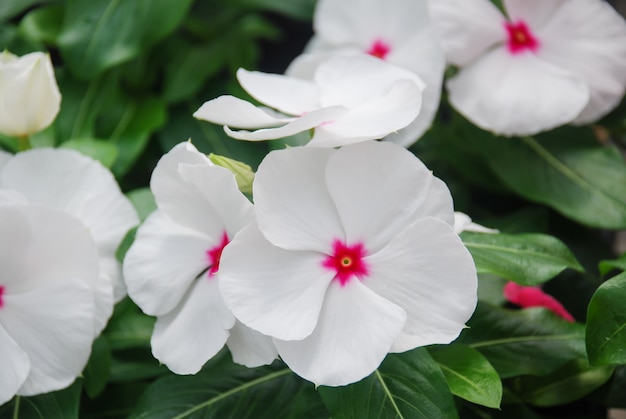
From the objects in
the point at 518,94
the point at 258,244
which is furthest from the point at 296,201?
the point at 518,94

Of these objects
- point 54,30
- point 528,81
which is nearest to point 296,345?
point 528,81

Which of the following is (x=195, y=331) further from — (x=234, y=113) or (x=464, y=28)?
(x=464, y=28)

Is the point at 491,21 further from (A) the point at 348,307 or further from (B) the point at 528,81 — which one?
(A) the point at 348,307

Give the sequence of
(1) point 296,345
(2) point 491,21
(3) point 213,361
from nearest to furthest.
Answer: (1) point 296,345 < (3) point 213,361 < (2) point 491,21

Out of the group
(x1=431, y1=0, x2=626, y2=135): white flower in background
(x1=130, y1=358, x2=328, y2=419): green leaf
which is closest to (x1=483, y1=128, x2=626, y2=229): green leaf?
(x1=431, y1=0, x2=626, y2=135): white flower in background

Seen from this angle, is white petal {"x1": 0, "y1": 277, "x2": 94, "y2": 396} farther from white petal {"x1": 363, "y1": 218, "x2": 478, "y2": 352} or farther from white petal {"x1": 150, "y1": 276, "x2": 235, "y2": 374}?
white petal {"x1": 363, "y1": 218, "x2": 478, "y2": 352}

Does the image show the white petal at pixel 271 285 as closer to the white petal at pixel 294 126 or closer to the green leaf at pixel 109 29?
the white petal at pixel 294 126
